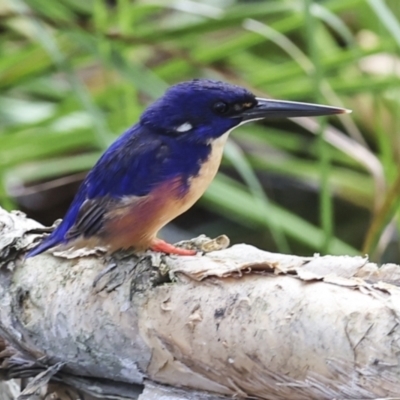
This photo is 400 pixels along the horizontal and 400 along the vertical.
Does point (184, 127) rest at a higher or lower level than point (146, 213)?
higher

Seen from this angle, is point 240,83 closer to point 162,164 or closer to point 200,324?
point 162,164

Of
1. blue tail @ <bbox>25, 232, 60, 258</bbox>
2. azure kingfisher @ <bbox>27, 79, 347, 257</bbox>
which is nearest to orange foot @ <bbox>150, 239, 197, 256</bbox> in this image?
azure kingfisher @ <bbox>27, 79, 347, 257</bbox>

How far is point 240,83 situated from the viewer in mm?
1976

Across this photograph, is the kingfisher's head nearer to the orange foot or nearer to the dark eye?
the dark eye

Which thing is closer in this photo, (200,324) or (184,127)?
(200,324)

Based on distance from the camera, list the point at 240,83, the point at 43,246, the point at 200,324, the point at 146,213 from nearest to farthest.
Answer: the point at 200,324 < the point at 43,246 < the point at 146,213 < the point at 240,83

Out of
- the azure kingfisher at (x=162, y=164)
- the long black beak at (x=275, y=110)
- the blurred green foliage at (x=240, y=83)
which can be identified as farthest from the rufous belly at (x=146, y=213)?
the blurred green foliage at (x=240, y=83)

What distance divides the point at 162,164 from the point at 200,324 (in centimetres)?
38

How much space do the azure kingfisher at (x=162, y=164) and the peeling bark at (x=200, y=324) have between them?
68 mm

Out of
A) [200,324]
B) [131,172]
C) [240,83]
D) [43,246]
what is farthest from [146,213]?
[240,83]

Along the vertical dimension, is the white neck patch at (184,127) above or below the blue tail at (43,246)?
above

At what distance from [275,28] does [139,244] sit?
0.97m

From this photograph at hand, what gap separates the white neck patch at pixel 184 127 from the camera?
1.24 meters

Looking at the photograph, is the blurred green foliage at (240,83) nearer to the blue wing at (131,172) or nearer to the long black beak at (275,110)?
the long black beak at (275,110)
